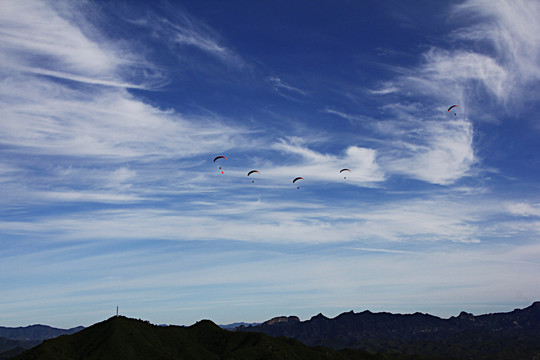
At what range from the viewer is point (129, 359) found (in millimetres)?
198500

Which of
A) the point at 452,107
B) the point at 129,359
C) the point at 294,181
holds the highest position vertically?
the point at 452,107


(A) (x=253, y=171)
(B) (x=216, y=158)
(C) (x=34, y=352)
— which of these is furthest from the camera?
(C) (x=34, y=352)

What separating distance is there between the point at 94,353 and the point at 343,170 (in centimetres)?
14014

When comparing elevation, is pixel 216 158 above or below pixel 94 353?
above

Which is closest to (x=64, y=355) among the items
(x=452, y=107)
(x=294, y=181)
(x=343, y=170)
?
(x=294, y=181)

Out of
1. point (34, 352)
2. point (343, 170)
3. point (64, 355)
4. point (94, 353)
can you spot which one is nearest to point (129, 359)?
point (94, 353)

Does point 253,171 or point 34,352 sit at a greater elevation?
point 253,171

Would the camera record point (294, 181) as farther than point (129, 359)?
No

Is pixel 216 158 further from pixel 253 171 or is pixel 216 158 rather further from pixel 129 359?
pixel 129 359

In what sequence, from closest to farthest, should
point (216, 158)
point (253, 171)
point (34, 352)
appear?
point (216, 158) → point (253, 171) → point (34, 352)

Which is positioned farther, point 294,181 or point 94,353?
point 94,353

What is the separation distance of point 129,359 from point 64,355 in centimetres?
2923

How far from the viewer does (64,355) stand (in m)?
197

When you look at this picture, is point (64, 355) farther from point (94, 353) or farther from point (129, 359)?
point (129, 359)
